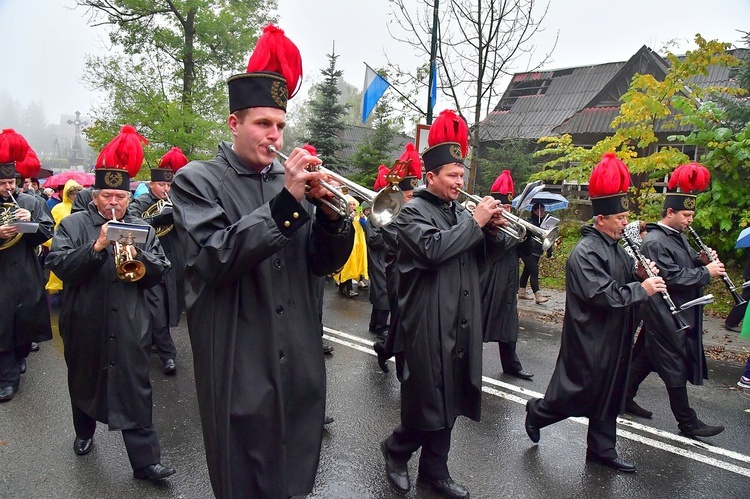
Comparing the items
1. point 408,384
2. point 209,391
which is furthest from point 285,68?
point 408,384

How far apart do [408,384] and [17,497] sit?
2819 mm

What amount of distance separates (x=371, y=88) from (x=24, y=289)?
9147 millimetres

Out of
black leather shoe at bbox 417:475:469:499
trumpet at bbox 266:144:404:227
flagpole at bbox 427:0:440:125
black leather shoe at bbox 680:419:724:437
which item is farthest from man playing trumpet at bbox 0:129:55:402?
flagpole at bbox 427:0:440:125

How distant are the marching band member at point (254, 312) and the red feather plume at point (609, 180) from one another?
293 centimetres

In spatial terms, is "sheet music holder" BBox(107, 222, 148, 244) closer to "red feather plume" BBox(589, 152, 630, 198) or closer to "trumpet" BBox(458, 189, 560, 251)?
"trumpet" BBox(458, 189, 560, 251)

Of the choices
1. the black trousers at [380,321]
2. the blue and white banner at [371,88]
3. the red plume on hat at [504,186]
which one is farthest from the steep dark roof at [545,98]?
the black trousers at [380,321]

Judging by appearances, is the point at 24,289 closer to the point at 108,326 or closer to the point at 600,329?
the point at 108,326

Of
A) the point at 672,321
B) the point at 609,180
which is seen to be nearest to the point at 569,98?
the point at 672,321

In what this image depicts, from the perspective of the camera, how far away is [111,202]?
412 centimetres

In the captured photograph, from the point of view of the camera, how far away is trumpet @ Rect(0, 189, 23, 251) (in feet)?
16.8

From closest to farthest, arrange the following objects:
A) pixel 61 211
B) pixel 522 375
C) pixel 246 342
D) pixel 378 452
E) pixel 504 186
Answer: pixel 246 342, pixel 378 452, pixel 522 375, pixel 504 186, pixel 61 211

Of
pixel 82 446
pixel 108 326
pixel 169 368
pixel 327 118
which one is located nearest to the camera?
pixel 108 326

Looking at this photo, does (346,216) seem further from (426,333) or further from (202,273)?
(426,333)

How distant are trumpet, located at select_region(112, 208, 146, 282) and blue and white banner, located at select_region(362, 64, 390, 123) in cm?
946
